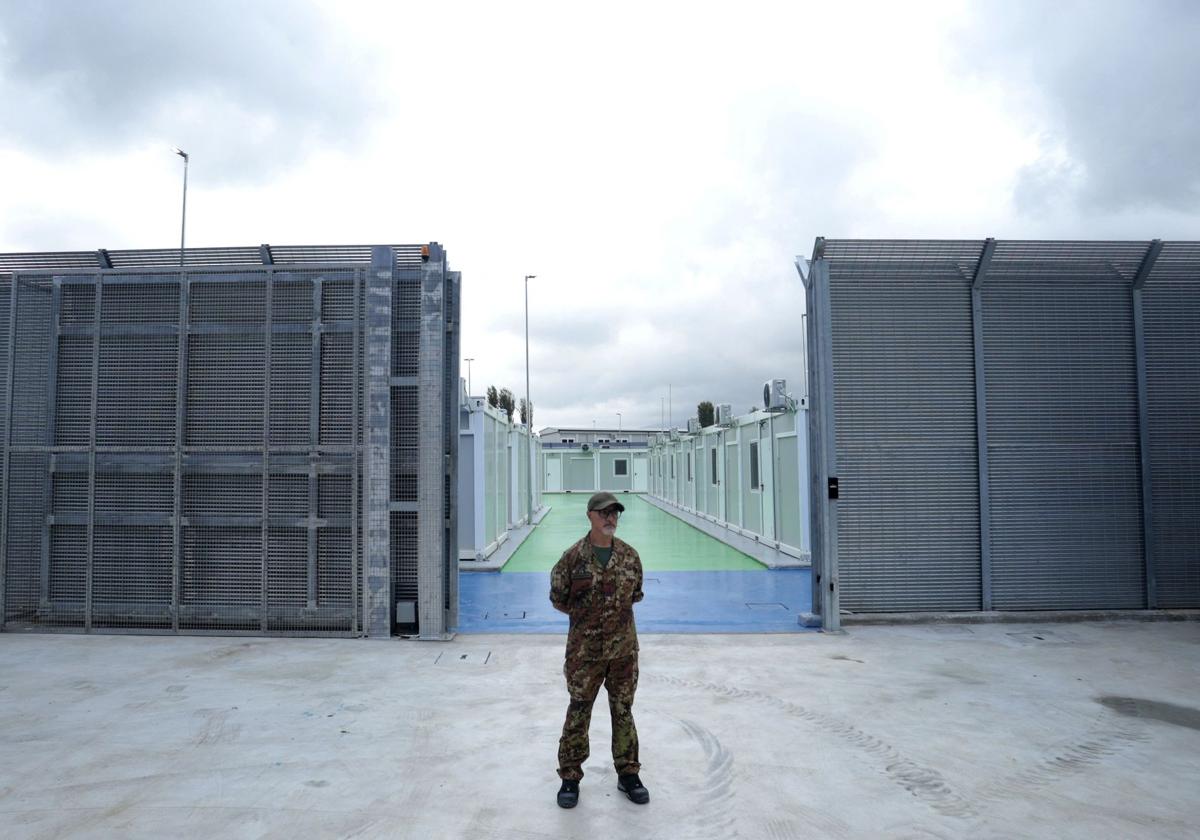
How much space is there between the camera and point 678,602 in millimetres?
9789

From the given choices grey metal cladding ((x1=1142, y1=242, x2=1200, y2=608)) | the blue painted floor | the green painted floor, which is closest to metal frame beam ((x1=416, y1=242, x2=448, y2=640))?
the blue painted floor

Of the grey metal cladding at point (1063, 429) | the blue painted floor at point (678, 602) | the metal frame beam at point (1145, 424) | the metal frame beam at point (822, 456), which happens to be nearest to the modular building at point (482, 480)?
the blue painted floor at point (678, 602)

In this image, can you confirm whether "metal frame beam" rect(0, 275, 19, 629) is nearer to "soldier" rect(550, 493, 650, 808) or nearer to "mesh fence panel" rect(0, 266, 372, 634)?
"mesh fence panel" rect(0, 266, 372, 634)

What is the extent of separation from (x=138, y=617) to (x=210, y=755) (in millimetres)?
4335

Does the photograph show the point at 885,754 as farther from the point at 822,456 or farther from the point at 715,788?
the point at 822,456

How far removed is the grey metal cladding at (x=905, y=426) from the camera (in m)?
8.28

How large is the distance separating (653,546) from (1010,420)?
931cm

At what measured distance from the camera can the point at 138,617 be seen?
789cm

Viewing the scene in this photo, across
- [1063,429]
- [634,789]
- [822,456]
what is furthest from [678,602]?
[634,789]

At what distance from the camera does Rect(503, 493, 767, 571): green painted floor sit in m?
13.4

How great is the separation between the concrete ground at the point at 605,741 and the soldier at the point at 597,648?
0.22 m

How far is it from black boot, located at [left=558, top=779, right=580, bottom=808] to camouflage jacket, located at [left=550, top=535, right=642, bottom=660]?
0.67 m

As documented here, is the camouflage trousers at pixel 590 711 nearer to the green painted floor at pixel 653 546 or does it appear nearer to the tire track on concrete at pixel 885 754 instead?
the tire track on concrete at pixel 885 754

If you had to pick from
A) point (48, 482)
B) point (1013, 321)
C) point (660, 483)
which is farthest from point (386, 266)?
point (660, 483)
